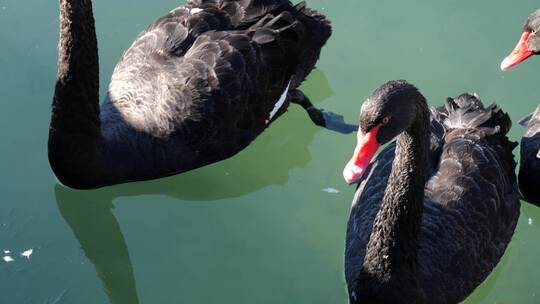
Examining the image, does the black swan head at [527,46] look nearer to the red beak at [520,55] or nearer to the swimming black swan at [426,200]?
the red beak at [520,55]

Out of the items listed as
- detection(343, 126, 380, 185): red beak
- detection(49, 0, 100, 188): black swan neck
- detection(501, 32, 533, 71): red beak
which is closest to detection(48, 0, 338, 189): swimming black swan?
detection(49, 0, 100, 188): black swan neck

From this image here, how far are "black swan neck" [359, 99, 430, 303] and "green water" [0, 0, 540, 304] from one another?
54cm

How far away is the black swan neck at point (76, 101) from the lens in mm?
5062

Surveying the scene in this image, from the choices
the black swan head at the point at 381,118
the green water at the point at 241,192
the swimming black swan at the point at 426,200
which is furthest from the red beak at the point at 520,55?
the black swan head at the point at 381,118

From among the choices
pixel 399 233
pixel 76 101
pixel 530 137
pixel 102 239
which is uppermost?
pixel 76 101

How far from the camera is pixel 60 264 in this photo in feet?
17.3

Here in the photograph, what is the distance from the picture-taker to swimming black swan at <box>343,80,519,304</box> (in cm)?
409

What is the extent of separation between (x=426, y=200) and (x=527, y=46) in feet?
5.95

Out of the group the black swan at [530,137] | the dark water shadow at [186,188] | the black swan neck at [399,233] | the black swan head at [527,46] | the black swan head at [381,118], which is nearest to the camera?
the black swan head at [381,118]

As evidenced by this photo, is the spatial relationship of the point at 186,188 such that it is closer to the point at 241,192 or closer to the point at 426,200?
the point at 241,192

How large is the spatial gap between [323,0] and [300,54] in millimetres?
1176

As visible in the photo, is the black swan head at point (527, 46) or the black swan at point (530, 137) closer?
the black swan at point (530, 137)

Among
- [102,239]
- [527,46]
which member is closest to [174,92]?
[102,239]

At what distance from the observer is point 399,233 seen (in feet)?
14.8
